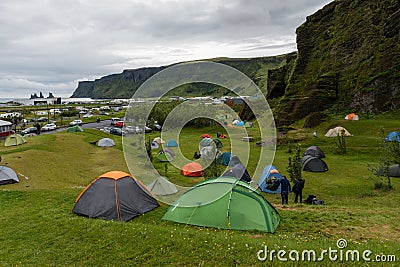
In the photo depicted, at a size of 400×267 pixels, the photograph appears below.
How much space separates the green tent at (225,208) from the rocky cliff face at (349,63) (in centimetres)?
4336

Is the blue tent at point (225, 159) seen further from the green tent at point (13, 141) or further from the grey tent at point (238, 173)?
the green tent at point (13, 141)

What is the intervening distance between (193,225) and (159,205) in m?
3.05

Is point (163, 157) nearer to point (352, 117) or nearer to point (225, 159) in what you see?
point (225, 159)

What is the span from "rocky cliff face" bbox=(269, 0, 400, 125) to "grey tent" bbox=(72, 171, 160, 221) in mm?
Result: 43317

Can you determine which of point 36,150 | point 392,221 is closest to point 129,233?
point 392,221

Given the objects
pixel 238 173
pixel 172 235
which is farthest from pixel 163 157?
pixel 172 235

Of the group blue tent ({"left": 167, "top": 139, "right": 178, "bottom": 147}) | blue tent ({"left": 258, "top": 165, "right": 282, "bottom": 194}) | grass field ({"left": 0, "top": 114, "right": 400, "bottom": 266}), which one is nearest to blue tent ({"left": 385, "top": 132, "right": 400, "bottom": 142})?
grass field ({"left": 0, "top": 114, "right": 400, "bottom": 266})

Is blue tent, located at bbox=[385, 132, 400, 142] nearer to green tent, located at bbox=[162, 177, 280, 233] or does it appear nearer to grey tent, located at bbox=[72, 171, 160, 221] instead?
green tent, located at bbox=[162, 177, 280, 233]

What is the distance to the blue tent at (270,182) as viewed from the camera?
18.9 metres

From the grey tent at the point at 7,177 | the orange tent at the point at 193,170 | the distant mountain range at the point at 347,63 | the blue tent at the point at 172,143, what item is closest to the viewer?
the grey tent at the point at 7,177

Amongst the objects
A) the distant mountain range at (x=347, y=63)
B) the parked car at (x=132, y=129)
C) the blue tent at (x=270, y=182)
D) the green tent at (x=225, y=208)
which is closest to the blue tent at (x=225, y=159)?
the blue tent at (x=270, y=182)

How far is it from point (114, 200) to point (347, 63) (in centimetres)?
5597

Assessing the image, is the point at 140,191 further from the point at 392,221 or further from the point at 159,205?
the point at 392,221

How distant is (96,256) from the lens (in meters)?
7.73
